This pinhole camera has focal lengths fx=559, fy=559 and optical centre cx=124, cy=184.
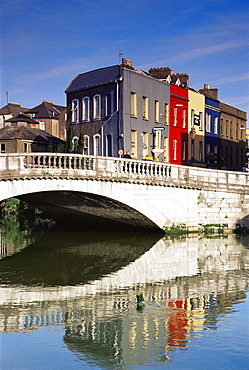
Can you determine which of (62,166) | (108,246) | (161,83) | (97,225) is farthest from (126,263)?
(161,83)

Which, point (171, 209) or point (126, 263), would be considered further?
point (171, 209)

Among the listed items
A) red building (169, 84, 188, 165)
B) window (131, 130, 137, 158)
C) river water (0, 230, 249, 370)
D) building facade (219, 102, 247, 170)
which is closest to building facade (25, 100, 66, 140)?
building facade (219, 102, 247, 170)

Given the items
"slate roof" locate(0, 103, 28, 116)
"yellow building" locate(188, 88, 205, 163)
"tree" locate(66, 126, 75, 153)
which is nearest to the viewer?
"tree" locate(66, 126, 75, 153)

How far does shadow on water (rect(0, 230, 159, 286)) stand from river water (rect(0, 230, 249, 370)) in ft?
0.14

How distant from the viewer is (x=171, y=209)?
29031 mm

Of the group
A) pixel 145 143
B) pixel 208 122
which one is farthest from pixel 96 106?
pixel 208 122

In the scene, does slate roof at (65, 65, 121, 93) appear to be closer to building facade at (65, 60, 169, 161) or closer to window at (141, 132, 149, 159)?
building facade at (65, 60, 169, 161)

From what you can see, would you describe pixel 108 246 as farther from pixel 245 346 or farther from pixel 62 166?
pixel 245 346

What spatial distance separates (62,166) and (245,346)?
17.7 meters

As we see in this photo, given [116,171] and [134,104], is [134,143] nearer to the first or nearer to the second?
[134,104]

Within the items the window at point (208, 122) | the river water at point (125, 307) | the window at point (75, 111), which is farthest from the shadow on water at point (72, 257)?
the window at point (208, 122)

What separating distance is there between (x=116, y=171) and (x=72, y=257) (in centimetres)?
546

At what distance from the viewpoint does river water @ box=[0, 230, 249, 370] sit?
10.6 meters

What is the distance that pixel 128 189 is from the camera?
27688 mm
